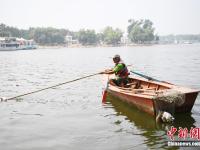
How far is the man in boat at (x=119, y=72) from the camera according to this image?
15.9 m

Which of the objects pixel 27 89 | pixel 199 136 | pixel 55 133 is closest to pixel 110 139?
pixel 55 133

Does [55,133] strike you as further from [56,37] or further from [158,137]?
[56,37]

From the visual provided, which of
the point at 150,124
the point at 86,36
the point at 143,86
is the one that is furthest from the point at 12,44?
the point at 150,124

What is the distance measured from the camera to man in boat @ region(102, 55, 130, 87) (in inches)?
626

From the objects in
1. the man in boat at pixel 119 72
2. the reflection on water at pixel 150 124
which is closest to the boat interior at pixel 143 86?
the man in boat at pixel 119 72

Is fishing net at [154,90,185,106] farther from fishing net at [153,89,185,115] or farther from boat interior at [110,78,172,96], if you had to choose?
boat interior at [110,78,172,96]

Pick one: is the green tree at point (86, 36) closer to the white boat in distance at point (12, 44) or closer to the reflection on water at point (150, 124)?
the white boat in distance at point (12, 44)

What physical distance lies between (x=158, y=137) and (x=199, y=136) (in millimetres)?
1355

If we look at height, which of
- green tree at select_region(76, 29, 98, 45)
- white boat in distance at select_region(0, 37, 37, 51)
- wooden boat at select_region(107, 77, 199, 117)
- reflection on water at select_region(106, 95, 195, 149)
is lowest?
reflection on water at select_region(106, 95, 195, 149)

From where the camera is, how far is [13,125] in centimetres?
1305

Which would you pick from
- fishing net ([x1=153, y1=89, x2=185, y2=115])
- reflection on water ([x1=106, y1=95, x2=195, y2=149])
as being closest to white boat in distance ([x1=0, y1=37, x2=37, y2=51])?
reflection on water ([x1=106, y1=95, x2=195, y2=149])

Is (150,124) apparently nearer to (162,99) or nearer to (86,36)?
(162,99)

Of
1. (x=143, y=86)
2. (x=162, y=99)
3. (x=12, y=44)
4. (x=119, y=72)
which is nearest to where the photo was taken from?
(x=162, y=99)

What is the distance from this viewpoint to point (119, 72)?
16.4 meters
